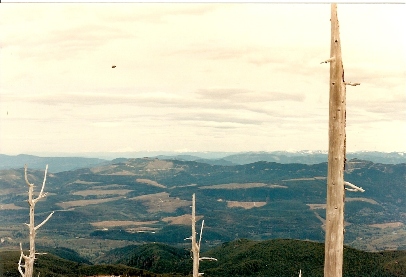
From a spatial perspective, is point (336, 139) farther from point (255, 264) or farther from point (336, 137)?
point (255, 264)

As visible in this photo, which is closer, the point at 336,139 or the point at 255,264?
the point at 336,139

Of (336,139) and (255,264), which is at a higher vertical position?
(336,139)

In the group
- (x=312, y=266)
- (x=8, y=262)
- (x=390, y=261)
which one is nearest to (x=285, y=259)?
(x=312, y=266)

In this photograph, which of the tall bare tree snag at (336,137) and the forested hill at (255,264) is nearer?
the tall bare tree snag at (336,137)

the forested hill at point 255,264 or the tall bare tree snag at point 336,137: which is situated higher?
the tall bare tree snag at point 336,137

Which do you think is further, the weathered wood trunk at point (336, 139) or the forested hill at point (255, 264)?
the forested hill at point (255, 264)

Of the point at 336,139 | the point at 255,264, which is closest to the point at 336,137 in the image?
the point at 336,139

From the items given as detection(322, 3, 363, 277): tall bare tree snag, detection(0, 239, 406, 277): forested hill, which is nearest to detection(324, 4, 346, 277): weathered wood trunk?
detection(322, 3, 363, 277): tall bare tree snag

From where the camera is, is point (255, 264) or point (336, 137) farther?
point (255, 264)

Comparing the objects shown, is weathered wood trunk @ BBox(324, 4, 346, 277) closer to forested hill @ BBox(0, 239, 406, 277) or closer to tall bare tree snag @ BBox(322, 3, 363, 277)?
tall bare tree snag @ BBox(322, 3, 363, 277)

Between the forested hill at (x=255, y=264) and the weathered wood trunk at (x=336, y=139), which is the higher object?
the weathered wood trunk at (x=336, y=139)

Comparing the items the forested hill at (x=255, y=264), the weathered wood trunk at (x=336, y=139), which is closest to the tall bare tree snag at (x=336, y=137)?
the weathered wood trunk at (x=336, y=139)

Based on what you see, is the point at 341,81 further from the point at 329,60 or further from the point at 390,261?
the point at 390,261

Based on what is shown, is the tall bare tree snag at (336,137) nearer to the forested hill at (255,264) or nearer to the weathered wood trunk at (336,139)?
the weathered wood trunk at (336,139)
